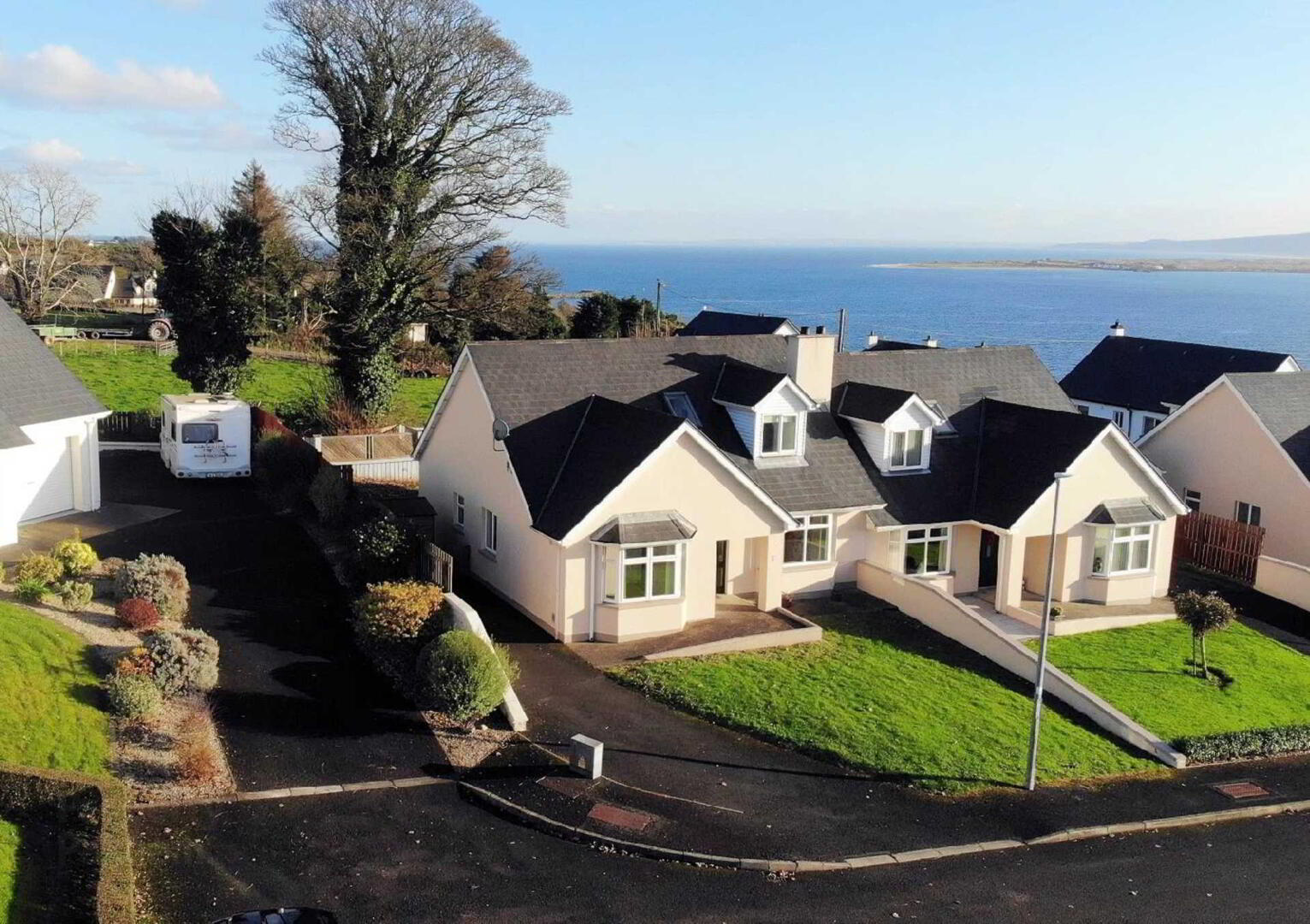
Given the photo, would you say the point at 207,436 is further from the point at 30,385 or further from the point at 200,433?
the point at 30,385

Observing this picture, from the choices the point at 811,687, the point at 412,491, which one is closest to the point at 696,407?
the point at 811,687

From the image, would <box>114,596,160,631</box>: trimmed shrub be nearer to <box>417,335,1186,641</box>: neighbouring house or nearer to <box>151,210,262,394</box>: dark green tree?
<box>417,335,1186,641</box>: neighbouring house

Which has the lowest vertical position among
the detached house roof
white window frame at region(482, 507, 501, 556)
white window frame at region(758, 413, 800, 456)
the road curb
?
the road curb

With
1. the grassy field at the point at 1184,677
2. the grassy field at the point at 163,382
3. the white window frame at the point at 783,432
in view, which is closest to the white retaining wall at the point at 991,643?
the grassy field at the point at 1184,677

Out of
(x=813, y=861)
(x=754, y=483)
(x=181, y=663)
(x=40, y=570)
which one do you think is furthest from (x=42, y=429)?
(x=813, y=861)

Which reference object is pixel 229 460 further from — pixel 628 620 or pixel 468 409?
pixel 628 620

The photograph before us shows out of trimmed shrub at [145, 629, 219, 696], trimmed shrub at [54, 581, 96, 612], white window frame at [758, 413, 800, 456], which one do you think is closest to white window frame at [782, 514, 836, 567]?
white window frame at [758, 413, 800, 456]
